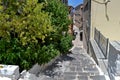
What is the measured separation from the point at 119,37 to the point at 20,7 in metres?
9.30

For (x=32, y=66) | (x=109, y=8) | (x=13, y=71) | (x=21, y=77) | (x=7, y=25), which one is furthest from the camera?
(x=109, y=8)

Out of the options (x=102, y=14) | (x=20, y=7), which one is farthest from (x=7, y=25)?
(x=102, y=14)

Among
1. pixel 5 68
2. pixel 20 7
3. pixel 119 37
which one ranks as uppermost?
pixel 20 7

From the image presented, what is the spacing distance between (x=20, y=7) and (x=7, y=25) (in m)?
0.95

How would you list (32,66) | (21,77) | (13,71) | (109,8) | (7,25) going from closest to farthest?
(13,71) → (21,77) → (7,25) → (32,66) → (109,8)

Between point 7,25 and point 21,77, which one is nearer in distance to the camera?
point 21,77

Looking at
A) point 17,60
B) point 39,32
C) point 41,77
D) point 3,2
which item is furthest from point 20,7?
point 41,77

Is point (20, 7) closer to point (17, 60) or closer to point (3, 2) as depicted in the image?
point (3, 2)

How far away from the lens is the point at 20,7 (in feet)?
28.3

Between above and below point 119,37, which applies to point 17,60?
above

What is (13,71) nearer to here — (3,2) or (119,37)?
(3,2)

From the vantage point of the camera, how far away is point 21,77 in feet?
23.9

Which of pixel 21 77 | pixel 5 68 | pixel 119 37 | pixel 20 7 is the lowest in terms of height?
pixel 119 37

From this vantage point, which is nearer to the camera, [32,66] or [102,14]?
[32,66]
